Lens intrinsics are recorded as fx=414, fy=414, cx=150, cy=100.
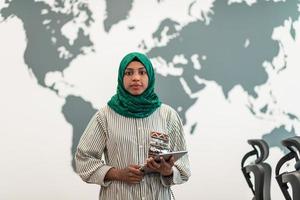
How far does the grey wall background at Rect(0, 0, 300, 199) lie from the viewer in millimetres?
3156

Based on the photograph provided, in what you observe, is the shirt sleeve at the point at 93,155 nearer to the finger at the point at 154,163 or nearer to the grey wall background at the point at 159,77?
the finger at the point at 154,163

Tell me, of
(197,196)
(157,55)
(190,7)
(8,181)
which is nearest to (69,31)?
(157,55)

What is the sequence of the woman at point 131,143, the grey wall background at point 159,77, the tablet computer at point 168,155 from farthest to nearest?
the grey wall background at point 159,77 → the woman at point 131,143 → the tablet computer at point 168,155

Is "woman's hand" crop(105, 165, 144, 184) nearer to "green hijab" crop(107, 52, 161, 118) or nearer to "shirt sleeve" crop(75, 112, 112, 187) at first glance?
"shirt sleeve" crop(75, 112, 112, 187)

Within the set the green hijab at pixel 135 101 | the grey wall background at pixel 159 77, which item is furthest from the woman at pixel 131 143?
the grey wall background at pixel 159 77

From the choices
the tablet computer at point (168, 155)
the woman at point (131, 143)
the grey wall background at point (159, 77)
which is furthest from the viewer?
the grey wall background at point (159, 77)

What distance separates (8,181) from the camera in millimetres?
3123

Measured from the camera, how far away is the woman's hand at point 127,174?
63.8 inches

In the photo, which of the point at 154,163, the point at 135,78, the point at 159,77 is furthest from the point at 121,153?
the point at 159,77

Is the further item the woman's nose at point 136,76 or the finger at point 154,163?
the woman's nose at point 136,76

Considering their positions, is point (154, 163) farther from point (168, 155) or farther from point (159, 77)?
point (159, 77)

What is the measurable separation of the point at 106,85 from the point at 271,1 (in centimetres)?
160

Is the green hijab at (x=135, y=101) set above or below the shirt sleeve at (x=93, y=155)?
above

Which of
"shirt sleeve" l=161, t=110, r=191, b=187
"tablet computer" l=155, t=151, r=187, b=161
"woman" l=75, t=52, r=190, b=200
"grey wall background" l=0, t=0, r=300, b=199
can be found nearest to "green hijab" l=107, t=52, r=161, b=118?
"woman" l=75, t=52, r=190, b=200
